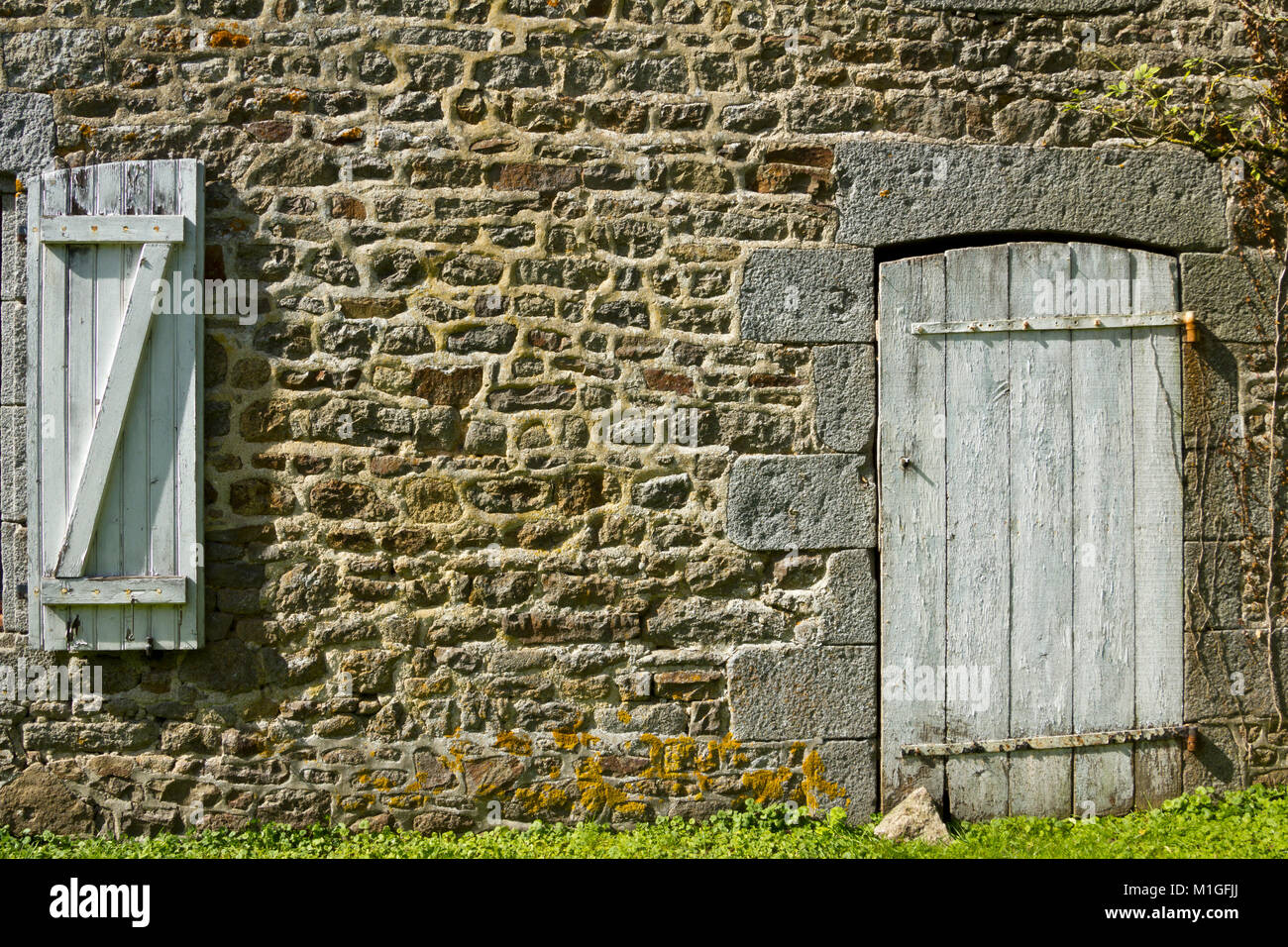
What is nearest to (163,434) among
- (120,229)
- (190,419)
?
(190,419)

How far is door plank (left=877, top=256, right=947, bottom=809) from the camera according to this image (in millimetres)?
3576

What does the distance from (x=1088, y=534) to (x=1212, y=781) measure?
3.65 feet

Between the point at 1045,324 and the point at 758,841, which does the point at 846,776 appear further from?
the point at 1045,324

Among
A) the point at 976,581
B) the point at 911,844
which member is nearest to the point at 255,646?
the point at 911,844

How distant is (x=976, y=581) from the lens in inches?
141

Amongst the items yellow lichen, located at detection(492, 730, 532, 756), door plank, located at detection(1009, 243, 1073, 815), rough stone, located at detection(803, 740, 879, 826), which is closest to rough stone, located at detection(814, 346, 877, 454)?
door plank, located at detection(1009, 243, 1073, 815)

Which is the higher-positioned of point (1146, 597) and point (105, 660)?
point (1146, 597)

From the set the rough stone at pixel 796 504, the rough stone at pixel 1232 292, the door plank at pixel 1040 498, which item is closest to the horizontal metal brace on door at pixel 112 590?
the rough stone at pixel 796 504

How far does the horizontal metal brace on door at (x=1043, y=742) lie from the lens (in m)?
3.58

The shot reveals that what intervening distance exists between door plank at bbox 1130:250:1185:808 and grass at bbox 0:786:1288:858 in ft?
0.89

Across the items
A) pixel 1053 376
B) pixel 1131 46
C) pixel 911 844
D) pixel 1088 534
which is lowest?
pixel 911 844

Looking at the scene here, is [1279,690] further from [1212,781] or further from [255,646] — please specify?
[255,646]

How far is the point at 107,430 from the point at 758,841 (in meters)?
2.89

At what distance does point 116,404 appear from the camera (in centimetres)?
340
